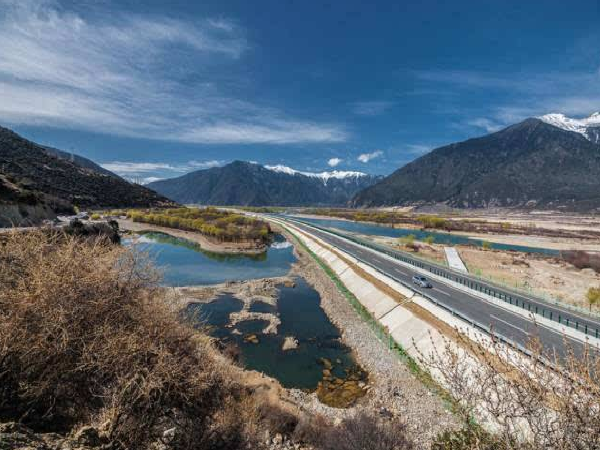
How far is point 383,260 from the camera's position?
54.3 m

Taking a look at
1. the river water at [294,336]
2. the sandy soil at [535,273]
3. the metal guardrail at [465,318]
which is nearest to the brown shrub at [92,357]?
the river water at [294,336]

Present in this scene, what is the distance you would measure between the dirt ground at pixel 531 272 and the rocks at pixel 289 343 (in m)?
26.5

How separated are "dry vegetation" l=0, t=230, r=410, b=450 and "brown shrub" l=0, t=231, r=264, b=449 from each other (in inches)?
1.1

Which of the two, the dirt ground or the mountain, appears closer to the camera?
the dirt ground

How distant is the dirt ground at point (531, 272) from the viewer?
42.1 metres

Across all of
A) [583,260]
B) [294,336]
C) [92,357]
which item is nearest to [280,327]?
[294,336]

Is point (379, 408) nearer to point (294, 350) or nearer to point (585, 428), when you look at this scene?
point (294, 350)

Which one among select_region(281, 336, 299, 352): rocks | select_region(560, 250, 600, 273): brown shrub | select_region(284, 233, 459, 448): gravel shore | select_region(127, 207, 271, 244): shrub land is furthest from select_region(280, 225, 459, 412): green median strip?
select_region(560, 250, 600, 273): brown shrub

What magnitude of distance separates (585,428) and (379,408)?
14544 mm

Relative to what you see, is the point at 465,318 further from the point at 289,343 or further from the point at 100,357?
the point at 100,357

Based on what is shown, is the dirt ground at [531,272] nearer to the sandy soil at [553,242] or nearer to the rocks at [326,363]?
the rocks at [326,363]

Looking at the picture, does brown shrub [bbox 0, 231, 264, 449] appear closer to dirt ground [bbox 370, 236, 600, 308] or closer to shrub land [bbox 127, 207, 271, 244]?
dirt ground [bbox 370, 236, 600, 308]

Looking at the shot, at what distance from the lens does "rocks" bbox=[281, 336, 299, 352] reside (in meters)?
27.6

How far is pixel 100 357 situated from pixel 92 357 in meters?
0.31
